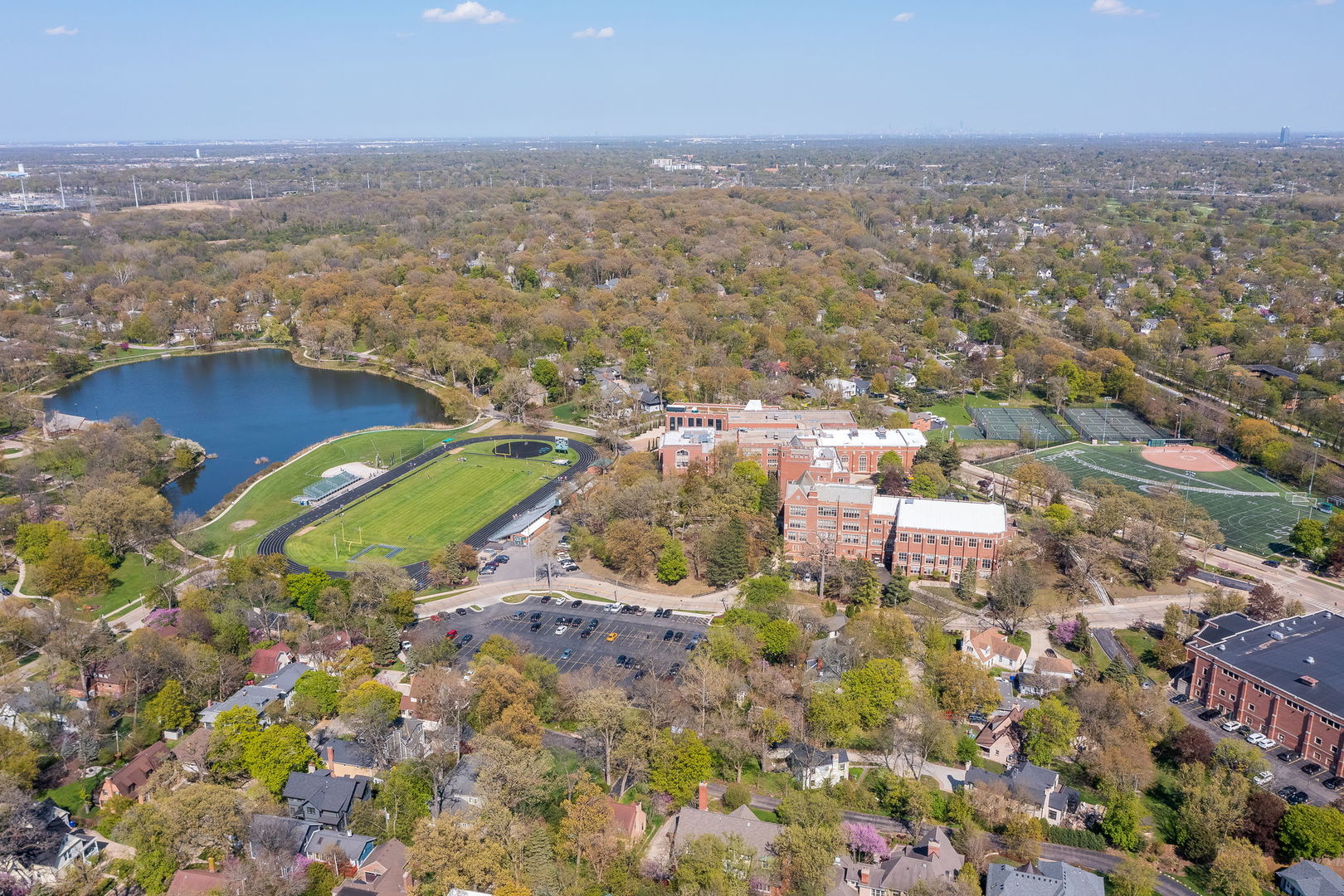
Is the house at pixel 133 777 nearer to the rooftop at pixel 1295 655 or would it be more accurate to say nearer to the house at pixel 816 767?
the house at pixel 816 767

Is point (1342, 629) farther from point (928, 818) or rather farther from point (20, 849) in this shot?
point (20, 849)

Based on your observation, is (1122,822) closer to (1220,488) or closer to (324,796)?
(324,796)

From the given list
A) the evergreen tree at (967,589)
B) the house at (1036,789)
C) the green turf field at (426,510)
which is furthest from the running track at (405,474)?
the house at (1036,789)

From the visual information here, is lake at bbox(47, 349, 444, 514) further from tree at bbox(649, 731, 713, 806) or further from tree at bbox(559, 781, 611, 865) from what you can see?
tree at bbox(559, 781, 611, 865)

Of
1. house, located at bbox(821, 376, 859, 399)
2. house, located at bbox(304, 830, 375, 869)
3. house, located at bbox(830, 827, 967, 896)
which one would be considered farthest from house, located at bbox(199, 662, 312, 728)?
house, located at bbox(821, 376, 859, 399)

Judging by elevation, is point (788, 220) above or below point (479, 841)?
above

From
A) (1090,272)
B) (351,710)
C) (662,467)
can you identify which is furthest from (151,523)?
(1090,272)
